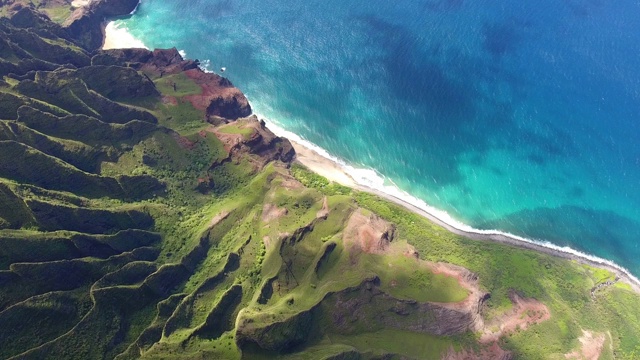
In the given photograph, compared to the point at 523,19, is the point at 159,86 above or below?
below

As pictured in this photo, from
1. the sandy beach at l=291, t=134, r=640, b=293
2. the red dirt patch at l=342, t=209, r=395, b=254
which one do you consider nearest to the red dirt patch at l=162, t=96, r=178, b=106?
the sandy beach at l=291, t=134, r=640, b=293

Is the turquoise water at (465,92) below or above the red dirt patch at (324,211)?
above

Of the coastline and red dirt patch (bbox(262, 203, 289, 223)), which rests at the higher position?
red dirt patch (bbox(262, 203, 289, 223))

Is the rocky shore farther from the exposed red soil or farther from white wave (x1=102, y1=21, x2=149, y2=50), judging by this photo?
white wave (x1=102, y1=21, x2=149, y2=50)

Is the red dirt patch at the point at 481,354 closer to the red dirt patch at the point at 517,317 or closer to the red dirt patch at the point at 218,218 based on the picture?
the red dirt patch at the point at 517,317

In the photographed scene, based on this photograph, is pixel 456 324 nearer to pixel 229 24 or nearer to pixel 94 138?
pixel 94 138

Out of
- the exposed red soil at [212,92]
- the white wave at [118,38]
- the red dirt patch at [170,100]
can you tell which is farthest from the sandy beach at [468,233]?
the white wave at [118,38]

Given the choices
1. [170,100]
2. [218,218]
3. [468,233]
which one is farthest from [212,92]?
[468,233]

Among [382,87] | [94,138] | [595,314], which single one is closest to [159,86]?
[94,138]
